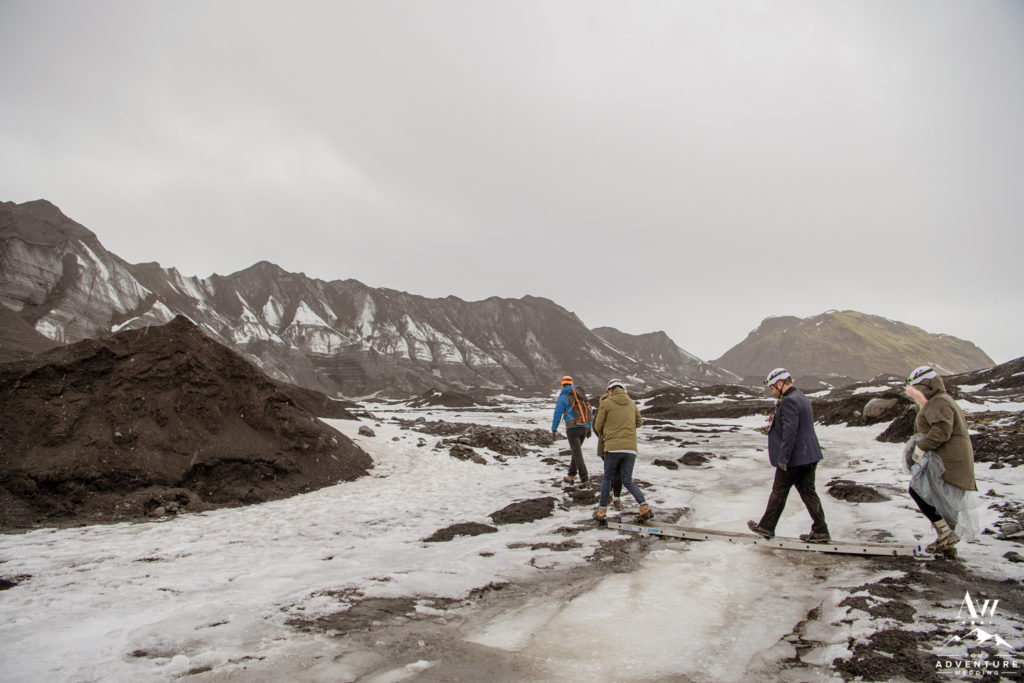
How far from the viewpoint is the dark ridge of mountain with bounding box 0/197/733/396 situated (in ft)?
219

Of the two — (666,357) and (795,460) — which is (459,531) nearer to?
(795,460)

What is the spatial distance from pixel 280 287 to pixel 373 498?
11850 cm

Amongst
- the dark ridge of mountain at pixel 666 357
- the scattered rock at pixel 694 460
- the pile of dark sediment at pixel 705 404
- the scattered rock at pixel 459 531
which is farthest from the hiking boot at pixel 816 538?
the dark ridge of mountain at pixel 666 357

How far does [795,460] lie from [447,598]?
4.35 m

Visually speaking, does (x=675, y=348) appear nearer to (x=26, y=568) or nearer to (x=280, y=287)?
(x=280, y=287)

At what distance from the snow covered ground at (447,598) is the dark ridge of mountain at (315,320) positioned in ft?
199

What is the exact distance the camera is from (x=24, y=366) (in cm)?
1020

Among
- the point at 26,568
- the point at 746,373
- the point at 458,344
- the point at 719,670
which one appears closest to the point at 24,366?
the point at 26,568

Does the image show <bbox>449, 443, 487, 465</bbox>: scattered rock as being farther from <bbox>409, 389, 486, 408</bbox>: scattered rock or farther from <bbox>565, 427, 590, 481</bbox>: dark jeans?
<bbox>409, 389, 486, 408</bbox>: scattered rock

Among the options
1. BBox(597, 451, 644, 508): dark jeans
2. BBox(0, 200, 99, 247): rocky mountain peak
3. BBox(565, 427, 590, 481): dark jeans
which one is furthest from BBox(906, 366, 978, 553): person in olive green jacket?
BBox(0, 200, 99, 247): rocky mountain peak

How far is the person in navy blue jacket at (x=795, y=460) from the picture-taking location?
5980 mm

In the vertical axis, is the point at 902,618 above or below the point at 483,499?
above

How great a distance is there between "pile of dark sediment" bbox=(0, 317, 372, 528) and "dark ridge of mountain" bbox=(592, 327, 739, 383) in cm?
13929

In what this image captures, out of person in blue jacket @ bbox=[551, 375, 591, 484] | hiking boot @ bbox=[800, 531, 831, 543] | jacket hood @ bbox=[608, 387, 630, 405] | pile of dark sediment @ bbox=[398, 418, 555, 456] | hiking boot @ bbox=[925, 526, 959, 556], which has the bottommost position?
pile of dark sediment @ bbox=[398, 418, 555, 456]
